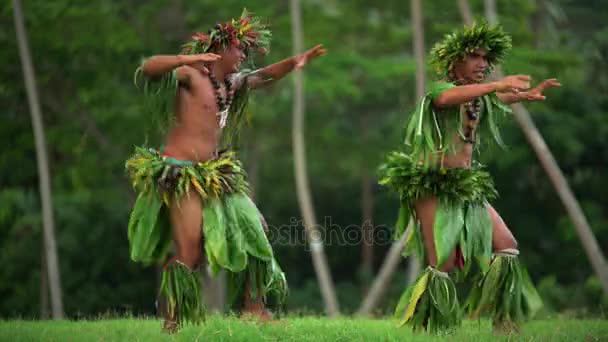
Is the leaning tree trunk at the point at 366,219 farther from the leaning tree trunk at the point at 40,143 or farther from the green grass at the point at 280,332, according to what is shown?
the green grass at the point at 280,332

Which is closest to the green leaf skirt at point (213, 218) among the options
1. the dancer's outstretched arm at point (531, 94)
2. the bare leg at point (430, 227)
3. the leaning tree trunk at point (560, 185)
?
the bare leg at point (430, 227)

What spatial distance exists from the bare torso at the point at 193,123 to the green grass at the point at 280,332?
44.3 inches

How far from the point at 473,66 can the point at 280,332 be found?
224 centimetres

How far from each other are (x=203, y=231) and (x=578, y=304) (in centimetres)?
1232

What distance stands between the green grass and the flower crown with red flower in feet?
6.01

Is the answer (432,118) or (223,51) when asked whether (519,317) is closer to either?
(432,118)

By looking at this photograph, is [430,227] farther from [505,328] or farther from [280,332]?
[280,332]

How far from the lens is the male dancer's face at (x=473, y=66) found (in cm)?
651

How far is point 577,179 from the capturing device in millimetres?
17578

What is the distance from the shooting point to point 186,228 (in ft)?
20.2

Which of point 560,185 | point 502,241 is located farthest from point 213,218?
point 560,185

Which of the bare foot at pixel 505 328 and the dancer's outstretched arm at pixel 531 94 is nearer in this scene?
the bare foot at pixel 505 328

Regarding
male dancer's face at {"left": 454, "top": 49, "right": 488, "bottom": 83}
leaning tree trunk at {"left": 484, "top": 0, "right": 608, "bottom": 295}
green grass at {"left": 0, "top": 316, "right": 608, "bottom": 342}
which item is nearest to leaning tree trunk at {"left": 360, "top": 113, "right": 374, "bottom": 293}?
leaning tree trunk at {"left": 484, "top": 0, "right": 608, "bottom": 295}

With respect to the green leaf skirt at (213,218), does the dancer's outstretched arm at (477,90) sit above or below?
above
